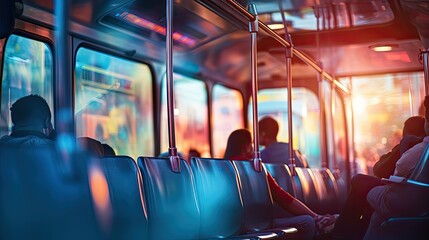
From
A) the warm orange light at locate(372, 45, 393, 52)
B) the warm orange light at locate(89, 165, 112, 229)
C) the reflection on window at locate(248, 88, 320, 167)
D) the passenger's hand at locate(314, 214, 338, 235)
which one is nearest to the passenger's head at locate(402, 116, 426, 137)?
the passenger's hand at locate(314, 214, 338, 235)

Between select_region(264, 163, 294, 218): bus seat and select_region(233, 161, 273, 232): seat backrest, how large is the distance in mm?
522

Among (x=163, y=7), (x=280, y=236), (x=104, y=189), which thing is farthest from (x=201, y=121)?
(x=104, y=189)

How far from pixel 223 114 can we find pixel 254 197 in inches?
188

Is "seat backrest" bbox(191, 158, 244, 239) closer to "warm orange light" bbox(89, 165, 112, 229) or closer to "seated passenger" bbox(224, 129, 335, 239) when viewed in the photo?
"seated passenger" bbox(224, 129, 335, 239)

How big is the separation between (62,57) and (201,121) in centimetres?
609

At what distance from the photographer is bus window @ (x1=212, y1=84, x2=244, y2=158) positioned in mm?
8773

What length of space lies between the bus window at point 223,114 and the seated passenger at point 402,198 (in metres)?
4.54

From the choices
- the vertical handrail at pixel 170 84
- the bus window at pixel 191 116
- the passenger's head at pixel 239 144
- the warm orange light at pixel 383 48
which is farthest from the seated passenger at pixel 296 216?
the warm orange light at pixel 383 48

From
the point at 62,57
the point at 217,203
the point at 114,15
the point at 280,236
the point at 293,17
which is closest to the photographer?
the point at 62,57

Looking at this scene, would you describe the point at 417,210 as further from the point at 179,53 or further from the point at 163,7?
the point at 179,53

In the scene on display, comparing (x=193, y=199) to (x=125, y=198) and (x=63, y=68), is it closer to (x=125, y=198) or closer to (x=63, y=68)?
(x=125, y=198)

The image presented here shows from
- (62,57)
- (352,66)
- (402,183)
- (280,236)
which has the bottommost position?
(280,236)

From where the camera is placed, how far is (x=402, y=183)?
12.9 feet

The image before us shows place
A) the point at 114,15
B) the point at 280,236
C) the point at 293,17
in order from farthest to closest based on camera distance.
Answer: the point at 293,17 < the point at 114,15 < the point at 280,236
